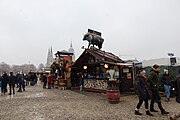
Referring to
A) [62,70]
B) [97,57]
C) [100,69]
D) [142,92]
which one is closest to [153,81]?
[142,92]

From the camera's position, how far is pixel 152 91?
26.0ft

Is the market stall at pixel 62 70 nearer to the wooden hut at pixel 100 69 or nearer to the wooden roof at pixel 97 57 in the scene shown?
the wooden hut at pixel 100 69

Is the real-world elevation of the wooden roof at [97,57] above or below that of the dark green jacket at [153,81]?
above

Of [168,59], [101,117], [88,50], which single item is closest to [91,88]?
[88,50]

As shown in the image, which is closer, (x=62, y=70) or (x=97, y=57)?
(x=97, y=57)

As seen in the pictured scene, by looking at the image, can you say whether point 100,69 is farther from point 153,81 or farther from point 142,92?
point 142,92

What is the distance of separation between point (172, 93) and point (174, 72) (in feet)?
6.58

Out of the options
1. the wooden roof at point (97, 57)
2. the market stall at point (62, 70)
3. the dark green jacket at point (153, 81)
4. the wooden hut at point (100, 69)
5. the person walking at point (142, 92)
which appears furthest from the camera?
the market stall at point (62, 70)

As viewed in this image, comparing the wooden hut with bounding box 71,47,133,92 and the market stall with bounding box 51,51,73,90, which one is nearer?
the wooden hut with bounding box 71,47,133,92

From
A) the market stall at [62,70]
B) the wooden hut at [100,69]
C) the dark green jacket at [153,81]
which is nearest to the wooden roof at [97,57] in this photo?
the wooden hut at [100,69]

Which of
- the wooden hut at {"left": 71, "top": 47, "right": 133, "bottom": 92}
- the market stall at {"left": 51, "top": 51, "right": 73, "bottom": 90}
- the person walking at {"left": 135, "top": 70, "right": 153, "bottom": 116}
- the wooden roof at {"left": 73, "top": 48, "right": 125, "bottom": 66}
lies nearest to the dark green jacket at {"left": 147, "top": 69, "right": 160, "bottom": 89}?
the person walking at {"left": 135, "top": 70, "right": 153, "bottom": 116}

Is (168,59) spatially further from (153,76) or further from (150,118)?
(150,118)

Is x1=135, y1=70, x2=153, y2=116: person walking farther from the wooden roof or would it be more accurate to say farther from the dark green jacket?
the wooden roof

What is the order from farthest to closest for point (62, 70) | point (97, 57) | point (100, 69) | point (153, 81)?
point (62, 70)
point (100, 69)
point (97, 57)
point (153, 81)
